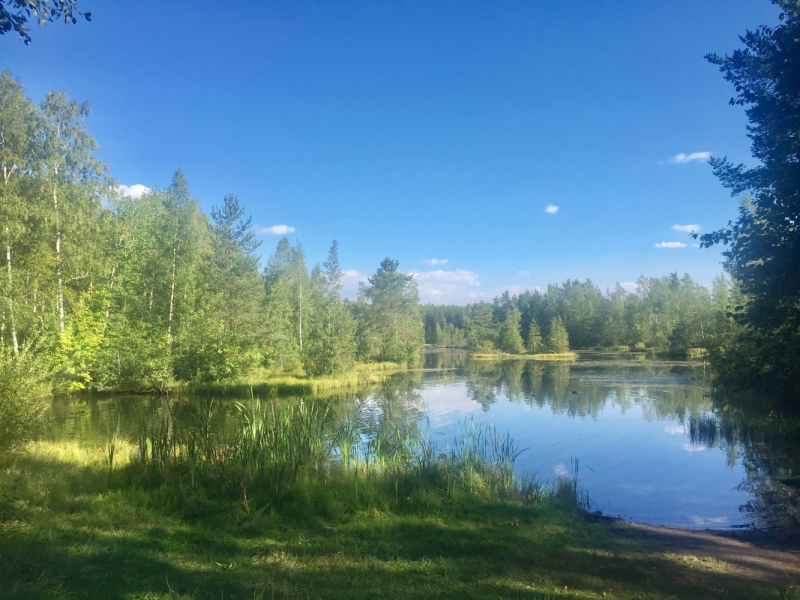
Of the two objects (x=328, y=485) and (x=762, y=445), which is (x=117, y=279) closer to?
(x=328, y=485)

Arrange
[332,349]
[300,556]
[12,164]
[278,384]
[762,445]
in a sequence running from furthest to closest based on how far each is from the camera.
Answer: [332,349] < [278,384] < [12,164] < [762,445] < [300,556]

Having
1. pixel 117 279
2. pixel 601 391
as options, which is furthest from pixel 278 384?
pixel 601 391

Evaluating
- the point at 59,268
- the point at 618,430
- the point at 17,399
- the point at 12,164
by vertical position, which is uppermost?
the point at 12,164

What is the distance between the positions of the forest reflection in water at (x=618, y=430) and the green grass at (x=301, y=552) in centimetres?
223

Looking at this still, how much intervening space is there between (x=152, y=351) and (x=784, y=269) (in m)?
28.8

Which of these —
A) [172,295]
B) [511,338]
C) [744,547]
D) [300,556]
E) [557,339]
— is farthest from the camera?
[511,338]

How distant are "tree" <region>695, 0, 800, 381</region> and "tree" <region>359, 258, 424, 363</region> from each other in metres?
38.7

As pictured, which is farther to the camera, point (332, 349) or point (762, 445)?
point (332, 349)

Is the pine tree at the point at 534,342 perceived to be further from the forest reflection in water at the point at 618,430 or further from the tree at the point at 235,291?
the tree at the point at 235,291

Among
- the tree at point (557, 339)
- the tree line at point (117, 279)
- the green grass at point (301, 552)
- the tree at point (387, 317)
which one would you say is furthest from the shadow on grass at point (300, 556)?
the tree at point (557, 339)

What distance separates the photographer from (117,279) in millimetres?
28234

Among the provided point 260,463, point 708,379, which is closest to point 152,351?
point 260,463

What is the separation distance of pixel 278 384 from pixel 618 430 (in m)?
20.2

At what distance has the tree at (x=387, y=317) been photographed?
159ft
